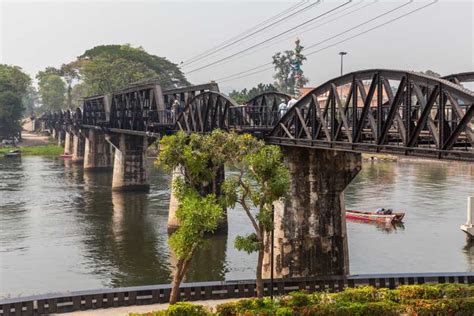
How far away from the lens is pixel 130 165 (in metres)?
95.2

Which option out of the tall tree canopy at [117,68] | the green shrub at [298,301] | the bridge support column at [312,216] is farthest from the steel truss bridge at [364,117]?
the tall tree canopy at [117,68]

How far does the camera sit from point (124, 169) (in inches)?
3733

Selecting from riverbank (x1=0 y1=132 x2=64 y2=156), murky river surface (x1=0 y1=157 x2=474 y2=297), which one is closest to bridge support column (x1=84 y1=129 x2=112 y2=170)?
murky river surface (x1=0 y1=157 x2=474 y2=297)

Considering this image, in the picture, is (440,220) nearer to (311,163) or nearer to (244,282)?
(311,163)

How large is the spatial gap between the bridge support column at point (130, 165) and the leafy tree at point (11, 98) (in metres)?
81.7

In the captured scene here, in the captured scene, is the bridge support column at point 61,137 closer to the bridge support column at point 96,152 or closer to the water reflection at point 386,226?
the bridge support column at point 96,152

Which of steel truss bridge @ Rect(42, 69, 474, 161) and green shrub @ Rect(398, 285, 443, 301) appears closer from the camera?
steel truss bridge @ Rect(42, 69, 474, 161)

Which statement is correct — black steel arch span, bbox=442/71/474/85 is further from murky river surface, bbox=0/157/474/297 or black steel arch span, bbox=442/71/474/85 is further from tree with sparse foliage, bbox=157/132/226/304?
murky river surface, bbox=0/157/474/297

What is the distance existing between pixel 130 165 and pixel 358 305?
7207cm

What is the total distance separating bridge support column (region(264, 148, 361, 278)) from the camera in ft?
135

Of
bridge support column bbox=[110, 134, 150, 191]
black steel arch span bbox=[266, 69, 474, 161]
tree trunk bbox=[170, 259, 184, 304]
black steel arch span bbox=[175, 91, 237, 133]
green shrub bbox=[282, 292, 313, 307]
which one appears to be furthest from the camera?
bridge support column bbox=[110, 134, 150, 191]

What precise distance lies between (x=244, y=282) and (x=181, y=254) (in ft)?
22.1

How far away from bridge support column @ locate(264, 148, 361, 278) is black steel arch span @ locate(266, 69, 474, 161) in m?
2.00

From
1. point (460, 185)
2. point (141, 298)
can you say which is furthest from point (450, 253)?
point (460, 185)
